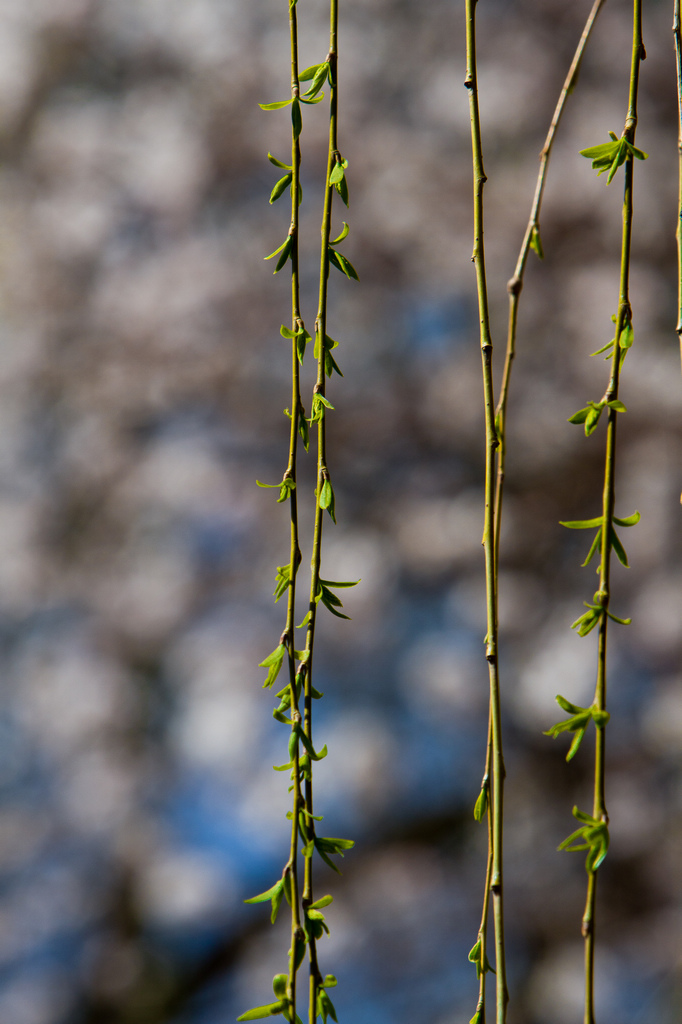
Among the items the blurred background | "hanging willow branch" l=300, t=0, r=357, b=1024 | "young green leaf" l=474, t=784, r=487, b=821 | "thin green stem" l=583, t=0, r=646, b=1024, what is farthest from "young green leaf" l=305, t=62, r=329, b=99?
the blurred background

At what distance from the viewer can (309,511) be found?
140 centimetres

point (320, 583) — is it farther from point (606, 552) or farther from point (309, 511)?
point (309, 511)

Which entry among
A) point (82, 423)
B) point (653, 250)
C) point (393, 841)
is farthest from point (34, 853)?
point (653, 250)

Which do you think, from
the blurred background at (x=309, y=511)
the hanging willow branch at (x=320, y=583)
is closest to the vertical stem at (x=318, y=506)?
the hanging willow branch at (x=320, y=583)

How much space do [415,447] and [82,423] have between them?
55 cm

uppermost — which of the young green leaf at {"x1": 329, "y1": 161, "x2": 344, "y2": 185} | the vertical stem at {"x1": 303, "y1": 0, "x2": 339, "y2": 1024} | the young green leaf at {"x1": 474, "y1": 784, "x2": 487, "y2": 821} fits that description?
the young green leaf at {"x1": 329, "y1": 161, "x2": 344, "y2": 185}

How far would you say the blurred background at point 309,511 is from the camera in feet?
4.01

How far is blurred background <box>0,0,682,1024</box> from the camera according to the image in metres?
1.22

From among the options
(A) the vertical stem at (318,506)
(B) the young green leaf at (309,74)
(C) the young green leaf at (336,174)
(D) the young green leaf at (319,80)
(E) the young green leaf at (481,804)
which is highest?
(B) the young green leaf at (309,74)

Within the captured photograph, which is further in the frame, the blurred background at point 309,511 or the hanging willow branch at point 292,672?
the blurred background at point 309,511

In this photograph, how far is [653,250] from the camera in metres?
1.30

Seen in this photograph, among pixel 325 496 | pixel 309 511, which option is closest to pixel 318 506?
pixel 325 496

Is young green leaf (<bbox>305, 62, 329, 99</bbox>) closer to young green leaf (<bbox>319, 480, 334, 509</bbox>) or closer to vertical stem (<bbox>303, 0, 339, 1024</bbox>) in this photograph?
vertical stem (<bbox>303, 0, 339, 1024</bbox>)

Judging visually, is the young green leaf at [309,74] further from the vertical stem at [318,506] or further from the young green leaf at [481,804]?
the young green leaf at [481,804]
